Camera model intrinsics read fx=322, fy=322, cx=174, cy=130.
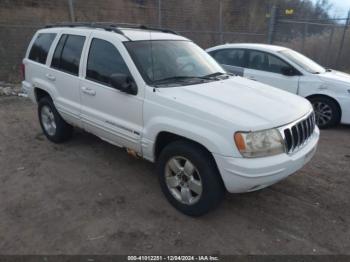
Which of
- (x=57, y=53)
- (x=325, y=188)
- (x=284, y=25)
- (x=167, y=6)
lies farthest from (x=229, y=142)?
(x=284, y=25)

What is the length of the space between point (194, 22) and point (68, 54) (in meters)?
9.54

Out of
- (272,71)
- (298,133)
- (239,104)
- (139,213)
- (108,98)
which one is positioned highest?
(239,104)

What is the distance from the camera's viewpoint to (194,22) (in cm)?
1326

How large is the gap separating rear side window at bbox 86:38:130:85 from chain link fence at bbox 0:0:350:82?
6.77 metres

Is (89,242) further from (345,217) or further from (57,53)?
(57,53)

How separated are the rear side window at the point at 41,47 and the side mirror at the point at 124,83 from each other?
6.78ft

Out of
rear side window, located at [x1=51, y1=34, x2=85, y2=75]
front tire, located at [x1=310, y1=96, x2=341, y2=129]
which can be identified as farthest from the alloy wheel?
front tire, located at [x1=310, y1=96, x2=341, y2=129]

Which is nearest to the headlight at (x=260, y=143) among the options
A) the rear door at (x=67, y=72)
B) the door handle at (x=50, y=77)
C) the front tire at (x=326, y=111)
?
the rear door at (x=67, y=72)

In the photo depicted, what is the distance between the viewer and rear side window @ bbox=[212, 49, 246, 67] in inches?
295

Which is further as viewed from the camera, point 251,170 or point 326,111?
point 326,111

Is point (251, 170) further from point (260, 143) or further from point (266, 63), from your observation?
point (266, 63)

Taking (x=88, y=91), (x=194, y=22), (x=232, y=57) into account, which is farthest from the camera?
(x=194, y=22)

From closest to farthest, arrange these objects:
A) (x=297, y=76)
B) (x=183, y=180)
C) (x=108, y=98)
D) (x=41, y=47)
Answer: (x=183, y=180) < (x=108, y=98) < (x=41, y=47) < (x=297, y=76)

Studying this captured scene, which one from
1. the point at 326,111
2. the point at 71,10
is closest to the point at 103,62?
the point at 326,111
